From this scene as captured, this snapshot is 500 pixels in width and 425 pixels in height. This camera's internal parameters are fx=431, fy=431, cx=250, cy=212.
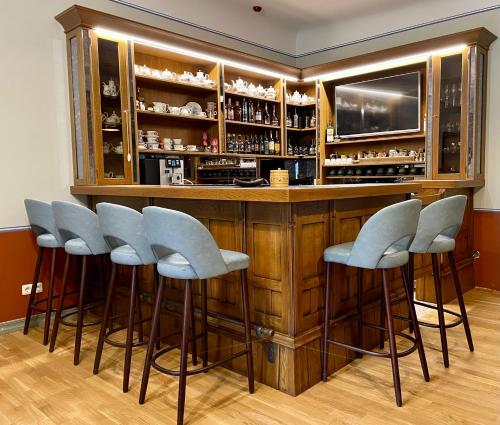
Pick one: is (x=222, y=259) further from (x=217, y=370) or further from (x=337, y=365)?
(x=337, y=365)

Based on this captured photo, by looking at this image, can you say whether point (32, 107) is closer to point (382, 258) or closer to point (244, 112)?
point (244, 112)

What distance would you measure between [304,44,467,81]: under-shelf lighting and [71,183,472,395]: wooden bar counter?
222 cm

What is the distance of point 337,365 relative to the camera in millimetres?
2676

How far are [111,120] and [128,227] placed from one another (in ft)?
5.80

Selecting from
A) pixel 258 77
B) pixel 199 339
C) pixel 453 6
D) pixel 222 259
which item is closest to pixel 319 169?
pixel 258 77

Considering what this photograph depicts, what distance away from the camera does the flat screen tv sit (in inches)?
196

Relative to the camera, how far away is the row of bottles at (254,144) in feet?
17.2

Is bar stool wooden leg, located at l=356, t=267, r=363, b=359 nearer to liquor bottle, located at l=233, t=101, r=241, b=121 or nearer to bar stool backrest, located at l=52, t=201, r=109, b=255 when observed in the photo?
bar stool backrest, located at l=52, t=201, r=109, b=255

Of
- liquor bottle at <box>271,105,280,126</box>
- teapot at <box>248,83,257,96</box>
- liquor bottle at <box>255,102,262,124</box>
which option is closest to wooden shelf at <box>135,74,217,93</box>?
teapot at <box>248,83,257,96</box>

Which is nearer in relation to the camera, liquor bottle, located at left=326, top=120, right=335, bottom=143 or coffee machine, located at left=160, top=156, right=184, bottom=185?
coffee machine, located at left=160, top=156, right=184, bottom=185

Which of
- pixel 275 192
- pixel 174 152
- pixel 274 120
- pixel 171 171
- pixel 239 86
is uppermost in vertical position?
pixel 239 86

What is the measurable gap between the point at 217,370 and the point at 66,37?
3.07 meters

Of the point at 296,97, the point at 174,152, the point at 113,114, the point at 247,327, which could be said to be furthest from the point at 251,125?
the point at 247,327

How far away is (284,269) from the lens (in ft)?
7.89
